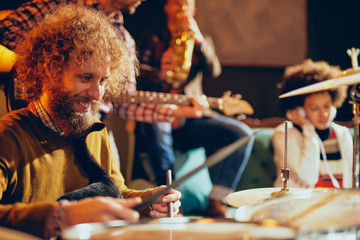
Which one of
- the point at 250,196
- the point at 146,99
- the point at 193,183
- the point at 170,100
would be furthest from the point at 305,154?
the point at 250,196

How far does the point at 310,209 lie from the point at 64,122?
0.84 m

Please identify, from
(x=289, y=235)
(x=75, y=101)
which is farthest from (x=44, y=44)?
(x=289, y=235)

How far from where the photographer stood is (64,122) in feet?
5.00

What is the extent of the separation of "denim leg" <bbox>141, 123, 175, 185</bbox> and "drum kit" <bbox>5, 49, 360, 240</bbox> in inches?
70.9

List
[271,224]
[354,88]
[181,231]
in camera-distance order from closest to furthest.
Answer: [271,224] → [181,231] → [354,88]

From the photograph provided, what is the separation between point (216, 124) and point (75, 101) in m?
1.67

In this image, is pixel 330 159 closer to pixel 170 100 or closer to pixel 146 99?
pixel 170 100

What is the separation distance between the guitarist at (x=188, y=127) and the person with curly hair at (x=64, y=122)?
1.24 meters

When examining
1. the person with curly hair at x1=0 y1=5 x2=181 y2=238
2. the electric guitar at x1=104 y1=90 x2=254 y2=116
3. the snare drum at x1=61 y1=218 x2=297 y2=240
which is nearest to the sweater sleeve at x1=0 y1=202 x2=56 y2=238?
the person with curly hair at x1=0 y1=5 x2=181 y2=238

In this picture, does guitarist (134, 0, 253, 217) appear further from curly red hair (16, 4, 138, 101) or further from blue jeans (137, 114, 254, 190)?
curly red hair (16, 4, 138, 101)

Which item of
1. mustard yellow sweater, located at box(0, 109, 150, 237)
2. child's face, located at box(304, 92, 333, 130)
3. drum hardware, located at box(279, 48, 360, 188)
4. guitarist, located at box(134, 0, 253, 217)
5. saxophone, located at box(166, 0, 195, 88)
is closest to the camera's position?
mustard yellow sweater, located at box(0, 109, 150, 237)

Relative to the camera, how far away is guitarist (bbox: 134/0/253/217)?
294 centimetres

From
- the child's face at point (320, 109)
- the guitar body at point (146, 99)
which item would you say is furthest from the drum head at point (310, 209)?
the child's face at point (320, 109)

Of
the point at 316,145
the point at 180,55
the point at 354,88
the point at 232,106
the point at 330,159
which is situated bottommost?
the point at 330,159
